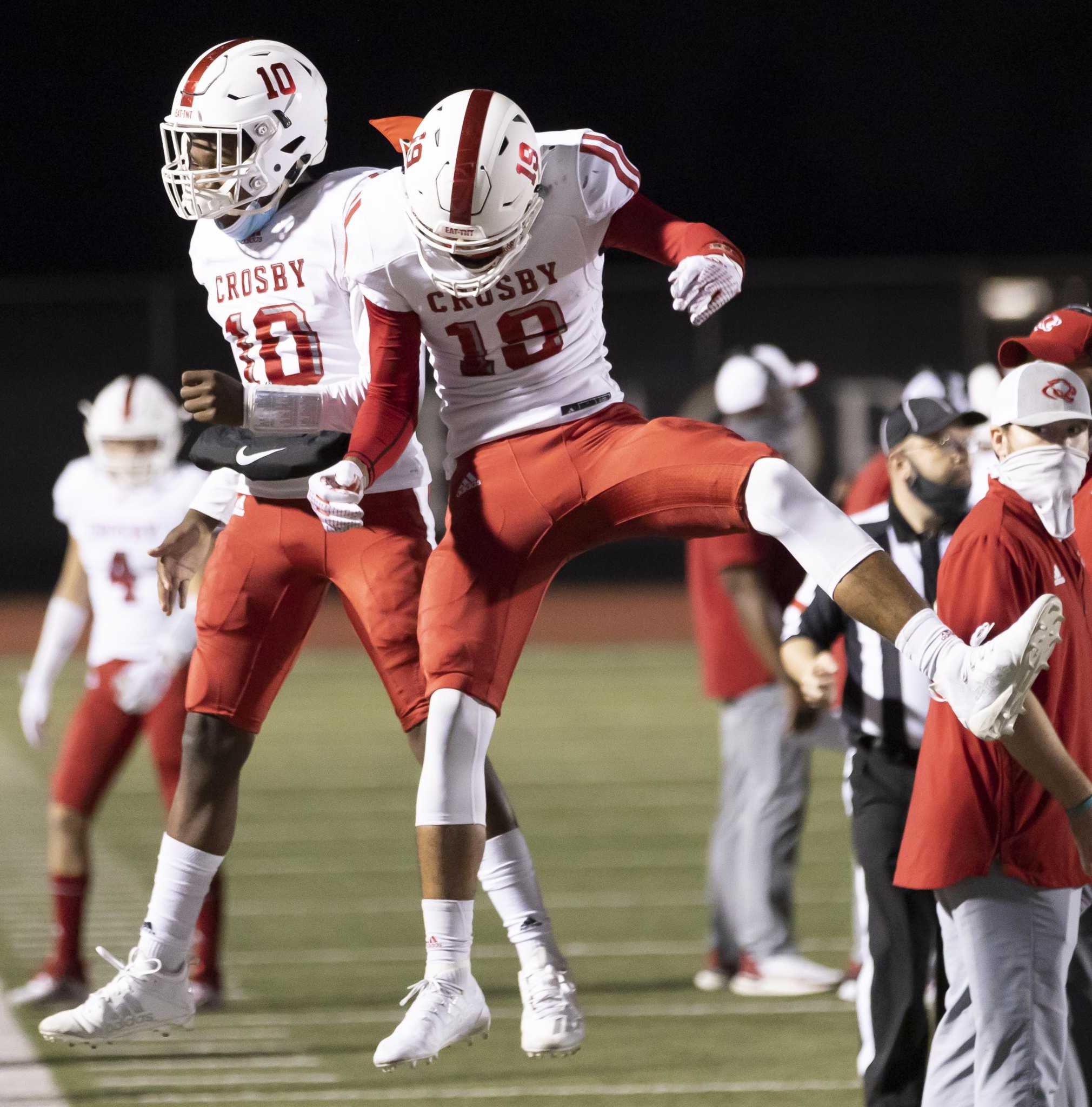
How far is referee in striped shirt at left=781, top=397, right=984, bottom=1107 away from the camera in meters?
4.83

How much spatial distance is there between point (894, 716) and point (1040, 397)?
122cm

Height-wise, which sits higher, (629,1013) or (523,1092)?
(523,1092)

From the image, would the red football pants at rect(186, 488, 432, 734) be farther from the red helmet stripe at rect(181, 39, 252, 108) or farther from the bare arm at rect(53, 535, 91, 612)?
the bare arm at rect(53, 535, 91, 612)

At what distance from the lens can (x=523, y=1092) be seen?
6094 millimetres

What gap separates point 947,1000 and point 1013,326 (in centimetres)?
1895

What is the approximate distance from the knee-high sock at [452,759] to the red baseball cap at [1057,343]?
4.79 ft

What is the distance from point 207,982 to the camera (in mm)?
6945

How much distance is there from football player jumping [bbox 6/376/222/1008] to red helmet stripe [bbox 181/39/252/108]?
269 cm

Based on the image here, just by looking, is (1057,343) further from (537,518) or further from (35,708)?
(35,708)

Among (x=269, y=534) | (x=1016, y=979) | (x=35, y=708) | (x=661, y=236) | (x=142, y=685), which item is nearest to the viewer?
(x=1016, y=979)

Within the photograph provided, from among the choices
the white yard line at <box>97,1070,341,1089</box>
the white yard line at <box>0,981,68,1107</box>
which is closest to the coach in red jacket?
the white yard line at <box>97,1070,341,1089</box>

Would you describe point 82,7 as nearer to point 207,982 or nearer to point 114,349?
point 114,349

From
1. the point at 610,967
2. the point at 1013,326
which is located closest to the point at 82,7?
the point at 1013,326

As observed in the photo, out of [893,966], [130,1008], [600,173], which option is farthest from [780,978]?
[600,173]
